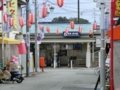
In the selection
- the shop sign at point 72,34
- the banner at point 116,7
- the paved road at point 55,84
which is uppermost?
the banner at point 116,7

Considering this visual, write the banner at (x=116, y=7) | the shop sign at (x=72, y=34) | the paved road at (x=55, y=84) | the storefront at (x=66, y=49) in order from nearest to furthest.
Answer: the banner at (x=116, y=7) → the paved road at (x=55, y=84) → the shop sign at (x=72, y=34) → the storefront at (x=66, y=49)

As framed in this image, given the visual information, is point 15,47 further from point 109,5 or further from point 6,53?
point 109,5

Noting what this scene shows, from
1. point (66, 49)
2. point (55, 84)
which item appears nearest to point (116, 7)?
point (55, 84)

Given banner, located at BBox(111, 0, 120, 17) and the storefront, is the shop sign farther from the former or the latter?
banner, located at BBox(111, 0, 120, 17)

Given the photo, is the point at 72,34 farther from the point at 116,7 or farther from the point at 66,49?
the point at 116,7

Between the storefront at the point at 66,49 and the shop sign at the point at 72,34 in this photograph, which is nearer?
the shop sign at the point at 72,34

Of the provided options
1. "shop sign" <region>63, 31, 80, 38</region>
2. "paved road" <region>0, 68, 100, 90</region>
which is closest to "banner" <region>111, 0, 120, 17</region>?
"paved road" <region>0, 68, 100, 90</region>

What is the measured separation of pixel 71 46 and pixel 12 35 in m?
16.2

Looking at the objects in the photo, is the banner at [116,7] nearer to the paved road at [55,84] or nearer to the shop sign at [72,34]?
the paved road at [55,84]

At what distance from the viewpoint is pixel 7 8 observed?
95.8ft

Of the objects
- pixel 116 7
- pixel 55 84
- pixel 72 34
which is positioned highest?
pixel 116 7

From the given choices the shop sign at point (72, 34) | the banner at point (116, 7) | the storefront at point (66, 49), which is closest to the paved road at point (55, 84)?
the banner at point (116, 7)

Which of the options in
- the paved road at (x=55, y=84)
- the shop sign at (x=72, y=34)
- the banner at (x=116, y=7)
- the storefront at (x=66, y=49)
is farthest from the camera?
the storefront at (x=66, y=49)

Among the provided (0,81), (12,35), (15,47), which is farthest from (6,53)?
(0,81)
